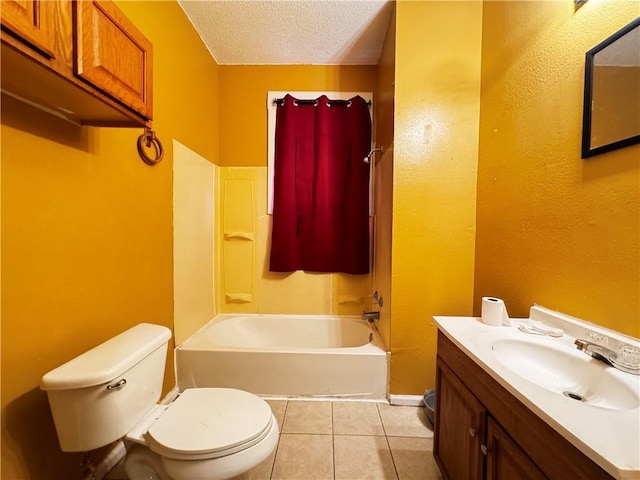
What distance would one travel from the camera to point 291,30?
191 cm

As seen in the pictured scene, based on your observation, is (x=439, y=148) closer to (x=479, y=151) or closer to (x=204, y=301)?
(x=479, y=151)

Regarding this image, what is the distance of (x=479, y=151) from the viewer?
1631 mm

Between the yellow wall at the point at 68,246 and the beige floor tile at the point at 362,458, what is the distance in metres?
1.12

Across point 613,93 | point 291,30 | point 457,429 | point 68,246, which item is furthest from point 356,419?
point 291,30

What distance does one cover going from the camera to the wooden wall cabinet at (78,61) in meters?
0.61

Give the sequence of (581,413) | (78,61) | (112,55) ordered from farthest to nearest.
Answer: (112,55) < (78,61) < (581,413)

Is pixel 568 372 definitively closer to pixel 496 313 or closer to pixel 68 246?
pixel 496 313

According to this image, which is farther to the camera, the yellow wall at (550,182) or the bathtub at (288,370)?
the bathtub at (288,370)

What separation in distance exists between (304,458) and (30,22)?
1.84 metres

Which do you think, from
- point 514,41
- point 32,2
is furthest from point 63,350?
point 514,41

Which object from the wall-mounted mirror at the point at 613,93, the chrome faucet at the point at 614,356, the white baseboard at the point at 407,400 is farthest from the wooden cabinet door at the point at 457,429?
the wall-mounted mirror at the point at 613,93

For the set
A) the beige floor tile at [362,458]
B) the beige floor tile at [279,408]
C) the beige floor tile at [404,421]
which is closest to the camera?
the beige floor tile at [362,458]

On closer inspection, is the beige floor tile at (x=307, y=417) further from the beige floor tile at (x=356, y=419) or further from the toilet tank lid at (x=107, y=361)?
the toilet tank lid at (x=107, y=361)

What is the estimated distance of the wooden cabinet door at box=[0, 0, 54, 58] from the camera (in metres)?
0.56
